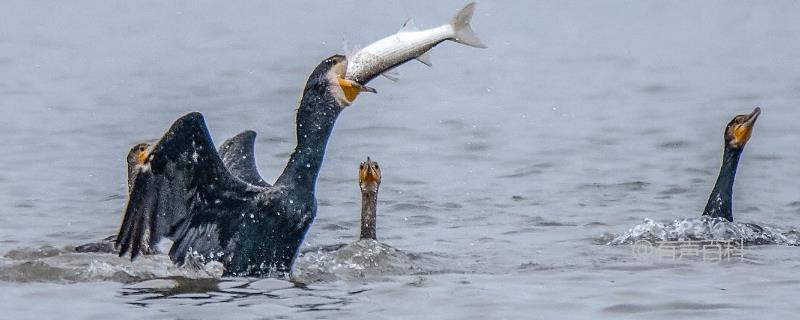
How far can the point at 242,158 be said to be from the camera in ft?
33.7

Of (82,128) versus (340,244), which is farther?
(82,128)

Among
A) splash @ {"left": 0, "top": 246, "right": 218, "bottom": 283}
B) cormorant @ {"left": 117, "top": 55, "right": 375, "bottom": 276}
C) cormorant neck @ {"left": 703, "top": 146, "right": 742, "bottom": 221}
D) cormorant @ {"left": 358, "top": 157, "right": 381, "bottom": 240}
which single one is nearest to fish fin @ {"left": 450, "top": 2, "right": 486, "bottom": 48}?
cormorant @ {"left": 117, "top": 55, "right": 375, "bottom": 276}

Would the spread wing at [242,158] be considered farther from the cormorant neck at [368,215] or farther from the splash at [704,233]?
the splash at [704,233]

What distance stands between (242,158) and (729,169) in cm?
368

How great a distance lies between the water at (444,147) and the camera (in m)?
9.14

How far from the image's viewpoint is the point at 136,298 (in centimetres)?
888

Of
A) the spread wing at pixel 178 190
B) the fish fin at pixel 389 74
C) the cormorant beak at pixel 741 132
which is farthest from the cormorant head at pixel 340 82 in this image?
the cormorant beak at pixel 741 132

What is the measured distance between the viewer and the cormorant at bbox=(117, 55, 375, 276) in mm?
9000

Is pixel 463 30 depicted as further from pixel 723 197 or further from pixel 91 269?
pixel 723 197

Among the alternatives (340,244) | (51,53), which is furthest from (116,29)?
(340,244)

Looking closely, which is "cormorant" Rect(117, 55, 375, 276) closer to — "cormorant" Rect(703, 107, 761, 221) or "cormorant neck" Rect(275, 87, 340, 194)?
"cormorant neck" Rect(275, 87, 340, 194)

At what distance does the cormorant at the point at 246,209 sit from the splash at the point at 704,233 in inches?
105

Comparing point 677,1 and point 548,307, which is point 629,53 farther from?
point 548,307

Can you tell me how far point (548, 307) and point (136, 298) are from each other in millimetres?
2064
